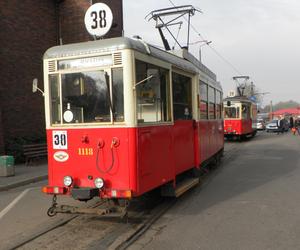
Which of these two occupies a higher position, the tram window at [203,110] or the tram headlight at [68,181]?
the tram window at [203,110]

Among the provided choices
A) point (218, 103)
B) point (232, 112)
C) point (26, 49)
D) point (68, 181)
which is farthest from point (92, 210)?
point (232, 112)

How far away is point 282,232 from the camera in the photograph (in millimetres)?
6617

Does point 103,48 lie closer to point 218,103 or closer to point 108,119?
point 108,119

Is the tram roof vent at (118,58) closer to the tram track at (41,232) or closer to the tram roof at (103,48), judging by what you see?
the tram roof at (103,48)

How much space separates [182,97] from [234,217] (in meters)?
2.90

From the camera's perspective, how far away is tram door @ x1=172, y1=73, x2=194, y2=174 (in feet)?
28.5

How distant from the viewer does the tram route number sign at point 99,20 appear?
833 centimetres

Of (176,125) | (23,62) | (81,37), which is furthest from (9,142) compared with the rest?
(176,125)

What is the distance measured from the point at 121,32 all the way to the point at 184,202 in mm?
16455

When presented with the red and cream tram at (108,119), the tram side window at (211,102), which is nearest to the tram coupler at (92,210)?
the red and cream tram at (108,119)

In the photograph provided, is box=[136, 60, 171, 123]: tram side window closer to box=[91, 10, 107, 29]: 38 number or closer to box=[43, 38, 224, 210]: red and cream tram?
box=[43, 38, 224, 210]: red and cream tram

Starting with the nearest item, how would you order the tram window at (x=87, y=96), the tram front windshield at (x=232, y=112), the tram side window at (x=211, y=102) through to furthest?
1. the tram window at (x=87, y=96)
2. the tram side window at (x=211, y=102)
3. the tram front windshield at (x=232, y=112)

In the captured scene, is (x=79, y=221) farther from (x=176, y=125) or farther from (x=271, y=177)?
(x=271, y=177)

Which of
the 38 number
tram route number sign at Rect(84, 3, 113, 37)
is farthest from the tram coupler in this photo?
the 38 number
